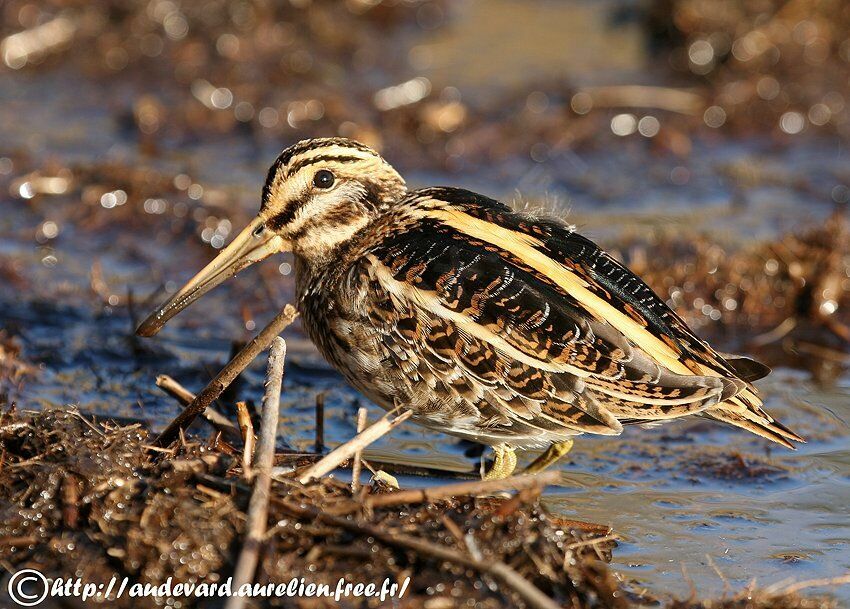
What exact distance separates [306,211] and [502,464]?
1.34 metres

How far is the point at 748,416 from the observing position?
16.4ft

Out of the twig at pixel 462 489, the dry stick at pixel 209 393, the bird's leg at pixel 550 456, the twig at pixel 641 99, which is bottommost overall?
the twig at pixel 462 489

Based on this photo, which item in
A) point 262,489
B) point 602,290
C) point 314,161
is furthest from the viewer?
point 314,161

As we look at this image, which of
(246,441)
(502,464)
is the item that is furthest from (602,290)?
(246,441)

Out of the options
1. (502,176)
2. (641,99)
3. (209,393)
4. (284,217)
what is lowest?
(209,393)

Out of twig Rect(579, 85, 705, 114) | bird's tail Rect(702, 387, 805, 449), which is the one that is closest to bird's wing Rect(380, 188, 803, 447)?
bird's tail Rect(702, 387, 805, 449)

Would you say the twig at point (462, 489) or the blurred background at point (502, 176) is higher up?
the blurred background at point (502, 176)

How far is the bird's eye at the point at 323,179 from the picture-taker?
5320mm

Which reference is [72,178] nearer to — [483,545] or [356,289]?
[356,289]

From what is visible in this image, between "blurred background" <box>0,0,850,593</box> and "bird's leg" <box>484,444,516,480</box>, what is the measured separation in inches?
9.8

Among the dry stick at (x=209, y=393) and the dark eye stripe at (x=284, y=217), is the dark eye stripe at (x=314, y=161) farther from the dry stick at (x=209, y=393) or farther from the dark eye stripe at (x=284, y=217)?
the dry stick at (x=209, y=393)

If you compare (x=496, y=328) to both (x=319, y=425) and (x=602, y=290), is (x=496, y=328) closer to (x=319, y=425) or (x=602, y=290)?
(x=602, y=290)

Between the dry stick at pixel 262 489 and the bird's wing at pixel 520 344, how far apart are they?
0.49 meters

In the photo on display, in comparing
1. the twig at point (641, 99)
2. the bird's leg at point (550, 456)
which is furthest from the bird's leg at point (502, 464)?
the twig at point (641, 99)
